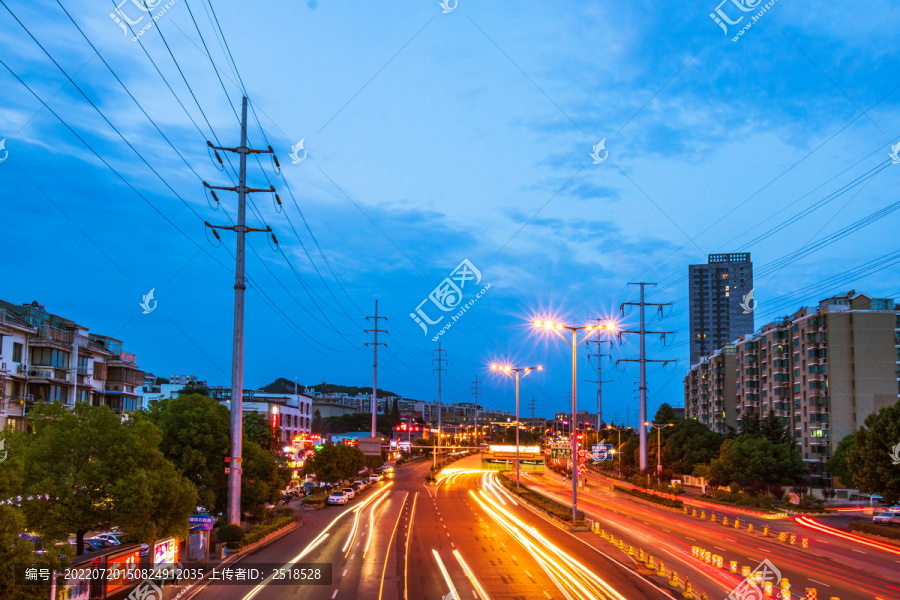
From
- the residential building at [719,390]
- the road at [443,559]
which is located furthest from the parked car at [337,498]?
the residential building at [719,390]

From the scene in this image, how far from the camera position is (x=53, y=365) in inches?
1975

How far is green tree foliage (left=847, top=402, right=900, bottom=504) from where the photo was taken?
46.5 metres

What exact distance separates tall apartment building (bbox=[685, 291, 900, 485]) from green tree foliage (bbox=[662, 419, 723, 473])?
11860 mm

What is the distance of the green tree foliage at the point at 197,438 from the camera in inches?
1384

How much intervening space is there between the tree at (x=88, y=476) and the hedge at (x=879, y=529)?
140 feet

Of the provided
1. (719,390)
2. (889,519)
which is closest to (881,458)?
(889,519)

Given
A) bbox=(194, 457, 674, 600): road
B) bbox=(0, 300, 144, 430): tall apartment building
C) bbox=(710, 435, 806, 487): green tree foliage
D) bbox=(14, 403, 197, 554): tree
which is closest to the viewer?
bbox=(14, 403, 197, 554): tree

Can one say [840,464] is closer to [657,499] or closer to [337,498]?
[657,499]

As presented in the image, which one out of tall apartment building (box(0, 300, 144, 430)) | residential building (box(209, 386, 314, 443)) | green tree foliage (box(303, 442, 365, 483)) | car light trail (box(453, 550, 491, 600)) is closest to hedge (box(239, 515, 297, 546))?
car light trail (box(453, 550, 491, 600))

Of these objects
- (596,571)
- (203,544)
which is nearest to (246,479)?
(203,544)

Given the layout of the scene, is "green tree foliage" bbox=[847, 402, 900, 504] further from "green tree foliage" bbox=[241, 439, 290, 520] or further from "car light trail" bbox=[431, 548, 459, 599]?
"green tree foliage" bbox=[241, 439, 290, 520]

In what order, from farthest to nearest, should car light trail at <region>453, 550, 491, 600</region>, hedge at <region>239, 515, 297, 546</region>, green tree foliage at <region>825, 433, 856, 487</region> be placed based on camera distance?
green tree foliage at <region>825, 433, 856, 487</region>, hedge at <region>239, 515, 297, 546</region>, car light trail at <region>453, 550, 491, 600</region>

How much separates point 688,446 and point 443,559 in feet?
243

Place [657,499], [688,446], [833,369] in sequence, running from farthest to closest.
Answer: [688,446] → [833,369] → [657,499]
